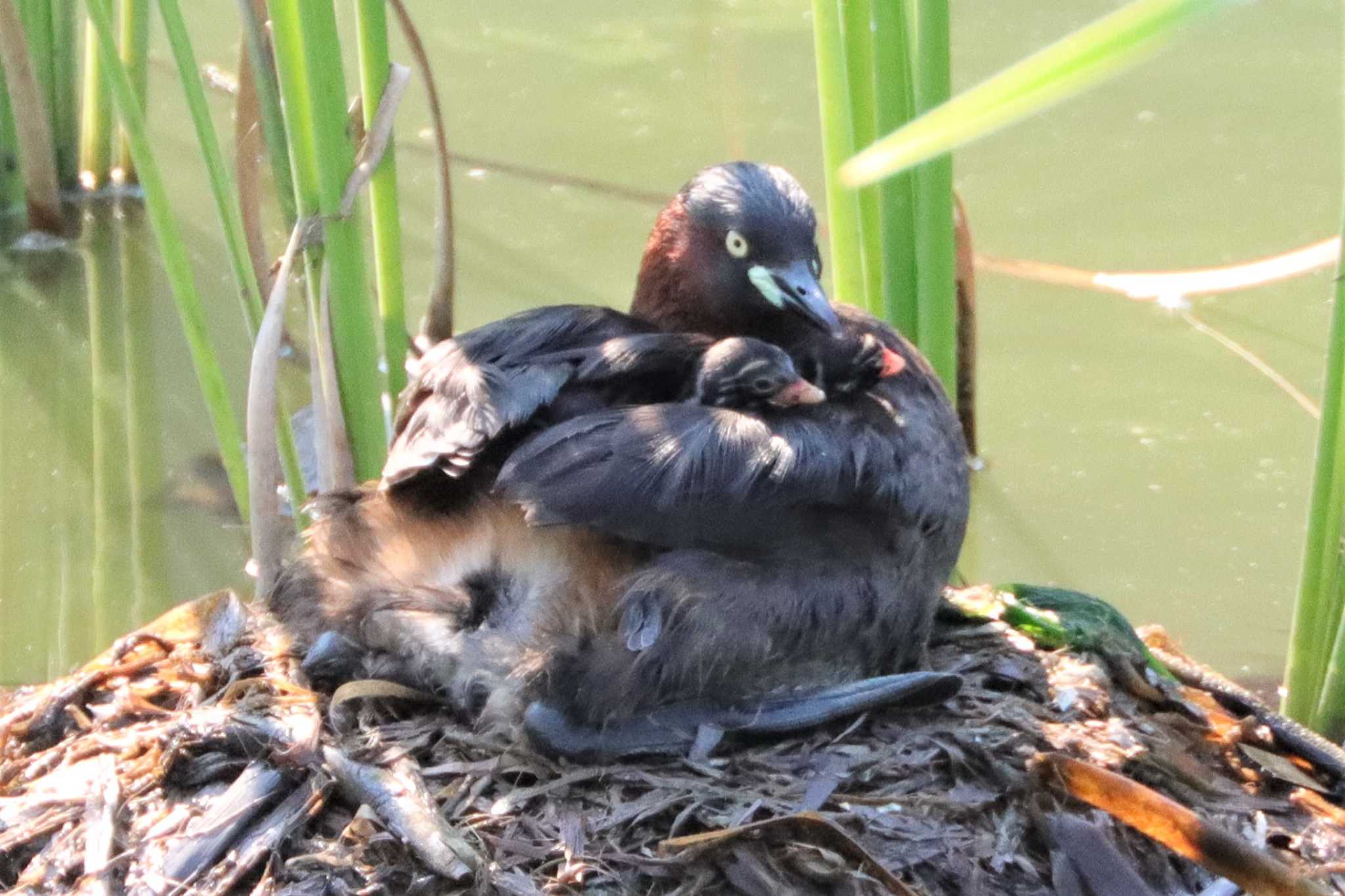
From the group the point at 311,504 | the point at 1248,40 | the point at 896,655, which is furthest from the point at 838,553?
the point at 1248,40

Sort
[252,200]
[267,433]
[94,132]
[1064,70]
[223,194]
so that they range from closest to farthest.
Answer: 1. [1064,70]
2. [223,194]
3. [267,433]
4. [252,200]
5. [94,132]

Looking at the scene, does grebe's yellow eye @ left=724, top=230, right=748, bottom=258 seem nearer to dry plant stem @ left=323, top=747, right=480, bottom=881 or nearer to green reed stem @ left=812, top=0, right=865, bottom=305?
green reed stem @ left=812, top=0, right=865, bottom=305

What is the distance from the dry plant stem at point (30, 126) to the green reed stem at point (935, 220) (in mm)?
2625

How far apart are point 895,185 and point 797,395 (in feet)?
2.09

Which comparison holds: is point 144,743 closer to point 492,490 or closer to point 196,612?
point 196,612

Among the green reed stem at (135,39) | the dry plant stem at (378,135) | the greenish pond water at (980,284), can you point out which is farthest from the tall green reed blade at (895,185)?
the green reed stem at (135,39)

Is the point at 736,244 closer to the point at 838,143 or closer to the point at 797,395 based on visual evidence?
the point at 838,143

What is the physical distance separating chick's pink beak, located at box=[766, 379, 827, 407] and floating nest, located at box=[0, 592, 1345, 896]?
44cm

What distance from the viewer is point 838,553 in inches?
80.1

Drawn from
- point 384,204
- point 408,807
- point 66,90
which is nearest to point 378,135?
point 384,204

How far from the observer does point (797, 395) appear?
6.64ft

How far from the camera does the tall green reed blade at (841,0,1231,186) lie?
77cm

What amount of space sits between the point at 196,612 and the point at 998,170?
307 cm

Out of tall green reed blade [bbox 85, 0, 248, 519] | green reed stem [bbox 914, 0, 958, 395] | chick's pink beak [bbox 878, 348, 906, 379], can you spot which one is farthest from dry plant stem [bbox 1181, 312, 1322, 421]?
tall green reed blade [bbox 85, 0, 248, 519]
